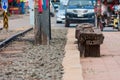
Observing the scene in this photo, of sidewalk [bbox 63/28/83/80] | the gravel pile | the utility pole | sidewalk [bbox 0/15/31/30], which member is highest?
the utility pole

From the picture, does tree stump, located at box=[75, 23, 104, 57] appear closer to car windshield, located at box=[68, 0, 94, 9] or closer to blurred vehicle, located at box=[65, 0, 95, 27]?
blurred vehicle, located at box=[65, 0, 95, 27]

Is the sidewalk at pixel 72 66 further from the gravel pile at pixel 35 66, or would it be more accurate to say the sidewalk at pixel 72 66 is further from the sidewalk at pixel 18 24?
the sidewalk at pixel 18 24

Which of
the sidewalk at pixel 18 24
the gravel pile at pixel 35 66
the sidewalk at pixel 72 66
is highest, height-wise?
the sidewalk at pixel 72 66

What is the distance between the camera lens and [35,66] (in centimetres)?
1150

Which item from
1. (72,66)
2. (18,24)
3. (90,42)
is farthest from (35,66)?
(18,24)

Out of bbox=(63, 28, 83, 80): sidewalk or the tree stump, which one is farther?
the tree stump

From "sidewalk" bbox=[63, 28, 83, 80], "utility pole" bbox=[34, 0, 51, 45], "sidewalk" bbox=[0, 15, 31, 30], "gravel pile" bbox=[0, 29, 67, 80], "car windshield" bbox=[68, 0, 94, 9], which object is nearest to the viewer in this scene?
"sidewalk" bbox=[63, 28, 83, 80]

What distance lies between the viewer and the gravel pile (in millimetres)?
9914

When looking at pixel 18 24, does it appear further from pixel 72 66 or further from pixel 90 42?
pixel 72 66

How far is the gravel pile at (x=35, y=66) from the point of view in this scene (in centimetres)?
991

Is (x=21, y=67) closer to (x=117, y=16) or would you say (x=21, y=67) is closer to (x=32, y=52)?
(x=32, y=52)

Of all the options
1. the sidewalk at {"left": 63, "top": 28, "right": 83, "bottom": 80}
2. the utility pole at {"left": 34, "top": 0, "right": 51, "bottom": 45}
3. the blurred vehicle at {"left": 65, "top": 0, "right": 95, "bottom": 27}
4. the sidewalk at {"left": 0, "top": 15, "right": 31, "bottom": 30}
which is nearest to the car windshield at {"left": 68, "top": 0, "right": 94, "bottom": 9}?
the blurred vehicle at {"left": 65, "top": 0, "right": 95, "bottom": 27}

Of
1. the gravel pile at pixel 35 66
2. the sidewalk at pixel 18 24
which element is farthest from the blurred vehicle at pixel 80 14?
the gravel pile at pixel 35 66

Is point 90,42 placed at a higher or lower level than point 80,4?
lower
